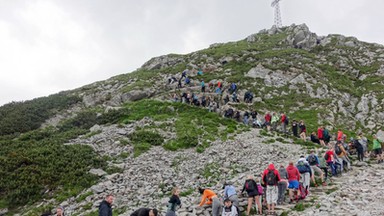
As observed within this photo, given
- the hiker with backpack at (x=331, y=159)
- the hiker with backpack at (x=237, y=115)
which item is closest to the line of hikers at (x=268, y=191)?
the hiker with backpack at (x=331, y=159)

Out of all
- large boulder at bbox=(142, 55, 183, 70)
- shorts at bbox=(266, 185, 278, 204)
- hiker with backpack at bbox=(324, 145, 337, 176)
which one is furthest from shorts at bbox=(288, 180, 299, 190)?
large boulder at bbox=(142, 55, 183, 70)

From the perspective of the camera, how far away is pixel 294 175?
57.7 ft

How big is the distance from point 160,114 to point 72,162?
49.2 feet

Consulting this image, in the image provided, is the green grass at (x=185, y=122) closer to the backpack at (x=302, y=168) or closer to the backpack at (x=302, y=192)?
the backpack at (x=302, y=168)

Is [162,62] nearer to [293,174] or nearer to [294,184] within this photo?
[293,174]

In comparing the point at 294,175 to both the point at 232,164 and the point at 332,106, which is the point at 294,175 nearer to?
the point at 232,164

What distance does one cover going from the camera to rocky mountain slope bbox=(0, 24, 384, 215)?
69.9ft

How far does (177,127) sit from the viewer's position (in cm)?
3381

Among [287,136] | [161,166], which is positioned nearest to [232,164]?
[161,166]

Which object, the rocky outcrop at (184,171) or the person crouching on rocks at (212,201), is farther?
the rocky outcrop at (184,171)

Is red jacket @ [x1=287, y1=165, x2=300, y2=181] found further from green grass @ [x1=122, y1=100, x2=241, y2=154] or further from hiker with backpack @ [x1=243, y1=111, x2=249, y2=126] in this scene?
hiker with backpack @ [x1=243, y1=111, x2=249, y2=126]

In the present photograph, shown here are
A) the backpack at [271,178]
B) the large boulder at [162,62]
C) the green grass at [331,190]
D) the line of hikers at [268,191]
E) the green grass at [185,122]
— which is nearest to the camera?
the line of hikers at [268,191]

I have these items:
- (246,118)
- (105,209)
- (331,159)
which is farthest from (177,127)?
(105,209)

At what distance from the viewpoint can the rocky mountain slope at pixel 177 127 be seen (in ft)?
69.9
